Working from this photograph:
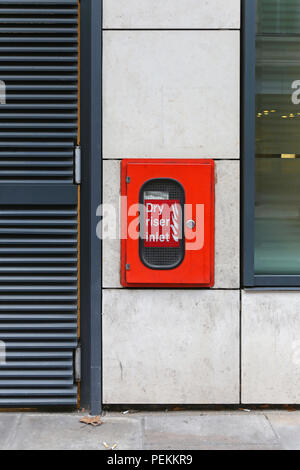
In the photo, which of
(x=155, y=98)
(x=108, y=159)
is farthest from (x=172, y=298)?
(x=155, y=98)

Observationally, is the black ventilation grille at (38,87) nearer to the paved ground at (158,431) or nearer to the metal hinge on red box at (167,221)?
the metal hinge on red box at (167,221)

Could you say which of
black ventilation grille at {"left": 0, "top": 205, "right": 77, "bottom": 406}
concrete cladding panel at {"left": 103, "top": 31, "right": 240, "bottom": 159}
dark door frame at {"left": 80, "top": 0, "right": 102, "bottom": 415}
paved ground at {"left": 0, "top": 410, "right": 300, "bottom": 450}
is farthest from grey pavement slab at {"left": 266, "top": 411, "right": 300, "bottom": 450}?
concrete cladding panel at {"left": 103, "top": 31, "right": 240, "bottom": 159}

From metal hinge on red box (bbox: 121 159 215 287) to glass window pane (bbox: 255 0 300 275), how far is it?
1.76 ft

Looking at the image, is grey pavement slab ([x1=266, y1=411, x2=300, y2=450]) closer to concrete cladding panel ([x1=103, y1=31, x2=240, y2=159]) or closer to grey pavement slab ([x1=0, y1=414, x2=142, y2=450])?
grey pavement slab ([x1=0, y1=414, x2=142, y2=450])

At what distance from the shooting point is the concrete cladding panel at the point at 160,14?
4051 millimetres

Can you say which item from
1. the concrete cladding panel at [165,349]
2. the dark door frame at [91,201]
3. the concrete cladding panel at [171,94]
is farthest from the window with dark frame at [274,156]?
the dark door frame at [91,201]

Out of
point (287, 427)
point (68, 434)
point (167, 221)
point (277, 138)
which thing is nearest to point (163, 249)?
point (167, 221)

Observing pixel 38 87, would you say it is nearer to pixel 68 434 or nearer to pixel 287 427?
pixel 68 434

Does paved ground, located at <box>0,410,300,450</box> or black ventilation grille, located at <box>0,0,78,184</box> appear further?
black ventilation grille, located at <box>0,0,78,184</box>

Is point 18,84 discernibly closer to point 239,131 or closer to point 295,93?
point 239,131

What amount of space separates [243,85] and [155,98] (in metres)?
0.77

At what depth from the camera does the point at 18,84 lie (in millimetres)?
4152

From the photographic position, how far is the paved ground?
11.7 ft

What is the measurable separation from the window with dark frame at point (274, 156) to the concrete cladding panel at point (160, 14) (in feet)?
1.49
